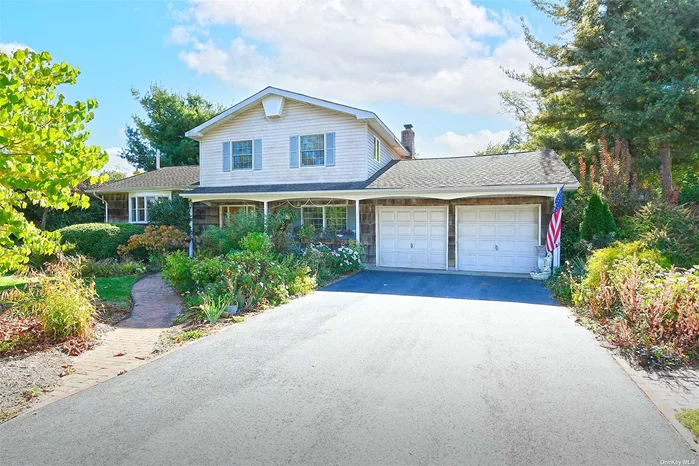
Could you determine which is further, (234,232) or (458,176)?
(458,176)

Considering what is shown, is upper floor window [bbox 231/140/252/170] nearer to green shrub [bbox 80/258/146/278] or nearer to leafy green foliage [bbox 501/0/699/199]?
green shrub [bbox 80/258/146/278]

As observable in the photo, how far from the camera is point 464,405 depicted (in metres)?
3.83

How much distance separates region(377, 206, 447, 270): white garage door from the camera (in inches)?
549

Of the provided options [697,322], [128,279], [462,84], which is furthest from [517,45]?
[128,279]

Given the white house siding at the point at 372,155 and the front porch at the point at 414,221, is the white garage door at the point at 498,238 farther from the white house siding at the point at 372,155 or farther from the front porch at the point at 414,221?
the white house siding at the point at 372,155

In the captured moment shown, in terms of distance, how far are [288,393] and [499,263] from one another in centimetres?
1065

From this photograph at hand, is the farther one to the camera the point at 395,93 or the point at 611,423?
the point at 395,93

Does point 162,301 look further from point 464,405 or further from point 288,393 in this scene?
point 464,405

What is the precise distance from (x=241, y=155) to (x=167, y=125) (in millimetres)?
18331

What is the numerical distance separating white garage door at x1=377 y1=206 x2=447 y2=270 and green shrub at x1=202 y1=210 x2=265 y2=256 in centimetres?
446

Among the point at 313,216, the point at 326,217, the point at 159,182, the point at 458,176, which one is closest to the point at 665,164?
the point at 458,176

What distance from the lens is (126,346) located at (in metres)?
5.81

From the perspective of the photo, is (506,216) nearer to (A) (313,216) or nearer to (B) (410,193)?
(B) (410,193)

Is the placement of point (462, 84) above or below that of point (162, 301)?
above
